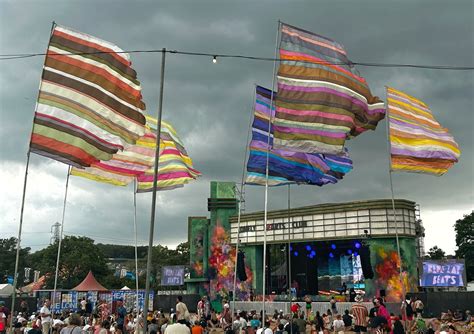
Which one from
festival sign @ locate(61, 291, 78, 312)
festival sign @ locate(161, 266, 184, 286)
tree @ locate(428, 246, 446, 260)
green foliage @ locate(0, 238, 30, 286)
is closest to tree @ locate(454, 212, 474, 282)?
tree @ locate(428, 246, 446, 260)

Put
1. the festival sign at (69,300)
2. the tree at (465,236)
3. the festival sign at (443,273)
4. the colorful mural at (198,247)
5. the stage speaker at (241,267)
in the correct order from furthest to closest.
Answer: the tree at (465,236) < the colorful mural at (198,247) < the stage speaker at (241,267) < the festival sign at (69,300) < the festival sign at (443,273)

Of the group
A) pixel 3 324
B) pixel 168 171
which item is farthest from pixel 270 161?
Result: pixel 3 324

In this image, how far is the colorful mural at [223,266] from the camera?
155ft

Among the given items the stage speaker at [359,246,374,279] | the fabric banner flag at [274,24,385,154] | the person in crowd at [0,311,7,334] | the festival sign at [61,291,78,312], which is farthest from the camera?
the stage speaker at [359,246,374,279]

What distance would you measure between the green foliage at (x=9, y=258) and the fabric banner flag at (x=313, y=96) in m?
89.9

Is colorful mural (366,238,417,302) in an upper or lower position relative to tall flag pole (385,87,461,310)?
lower

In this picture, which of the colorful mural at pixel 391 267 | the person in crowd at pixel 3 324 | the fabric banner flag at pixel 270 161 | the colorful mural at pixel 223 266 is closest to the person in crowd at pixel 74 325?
the fabric banner flag at pixel 270 161

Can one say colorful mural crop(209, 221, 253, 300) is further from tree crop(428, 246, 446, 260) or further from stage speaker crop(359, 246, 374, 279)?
tree crop(428, 246, 446, 260)

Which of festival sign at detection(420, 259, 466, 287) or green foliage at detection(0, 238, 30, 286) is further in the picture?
green foliage at detection(0, 238, 30, 286)

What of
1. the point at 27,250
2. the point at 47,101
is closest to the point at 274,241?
the point at 47,101

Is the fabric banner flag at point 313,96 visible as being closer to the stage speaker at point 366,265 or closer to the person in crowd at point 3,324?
the person in crowd at point 3,324

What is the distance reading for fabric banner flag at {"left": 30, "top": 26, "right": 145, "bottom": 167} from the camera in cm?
1249

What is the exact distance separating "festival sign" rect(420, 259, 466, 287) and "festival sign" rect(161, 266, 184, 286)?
23011mm

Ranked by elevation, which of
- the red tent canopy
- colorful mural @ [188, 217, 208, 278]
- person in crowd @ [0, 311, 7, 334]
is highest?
colorful mural @ [188, 217, 208, 278]
